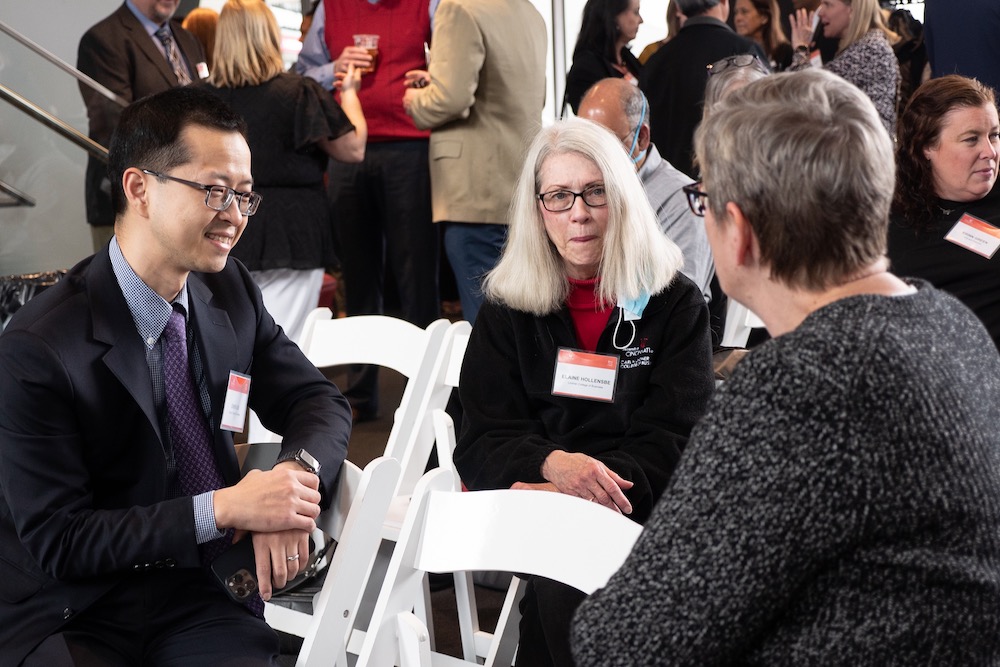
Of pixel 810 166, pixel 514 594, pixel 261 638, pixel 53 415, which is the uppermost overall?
pixel 810 166

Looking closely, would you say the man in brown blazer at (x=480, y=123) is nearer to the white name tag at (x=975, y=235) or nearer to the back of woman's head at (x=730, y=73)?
the back of woman's head at (x=730, y=73)

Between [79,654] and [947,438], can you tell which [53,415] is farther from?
[947,438]

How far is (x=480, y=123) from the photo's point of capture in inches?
176

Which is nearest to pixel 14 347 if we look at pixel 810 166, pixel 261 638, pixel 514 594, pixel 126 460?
pixel 126 460

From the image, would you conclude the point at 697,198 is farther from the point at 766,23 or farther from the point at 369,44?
the point at 766,23

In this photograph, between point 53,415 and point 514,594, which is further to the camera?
point 514,594

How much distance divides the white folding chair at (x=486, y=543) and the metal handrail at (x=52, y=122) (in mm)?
3608

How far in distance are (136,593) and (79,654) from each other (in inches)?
5.8

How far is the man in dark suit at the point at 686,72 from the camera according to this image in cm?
435

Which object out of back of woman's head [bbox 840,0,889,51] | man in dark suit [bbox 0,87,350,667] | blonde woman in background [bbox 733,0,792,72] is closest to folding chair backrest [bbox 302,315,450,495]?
man in dark suit [bbox 0,87,350,667]

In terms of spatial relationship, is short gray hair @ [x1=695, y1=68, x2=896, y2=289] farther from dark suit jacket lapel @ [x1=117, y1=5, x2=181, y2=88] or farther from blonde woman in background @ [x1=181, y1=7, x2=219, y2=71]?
blonde woman in background @ [x1=181, y1=7, x2=219, y2=71]

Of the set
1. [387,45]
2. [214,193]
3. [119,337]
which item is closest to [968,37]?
[387,45]

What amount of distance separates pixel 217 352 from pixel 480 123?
2589mm

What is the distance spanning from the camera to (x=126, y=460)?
6.32 ft
